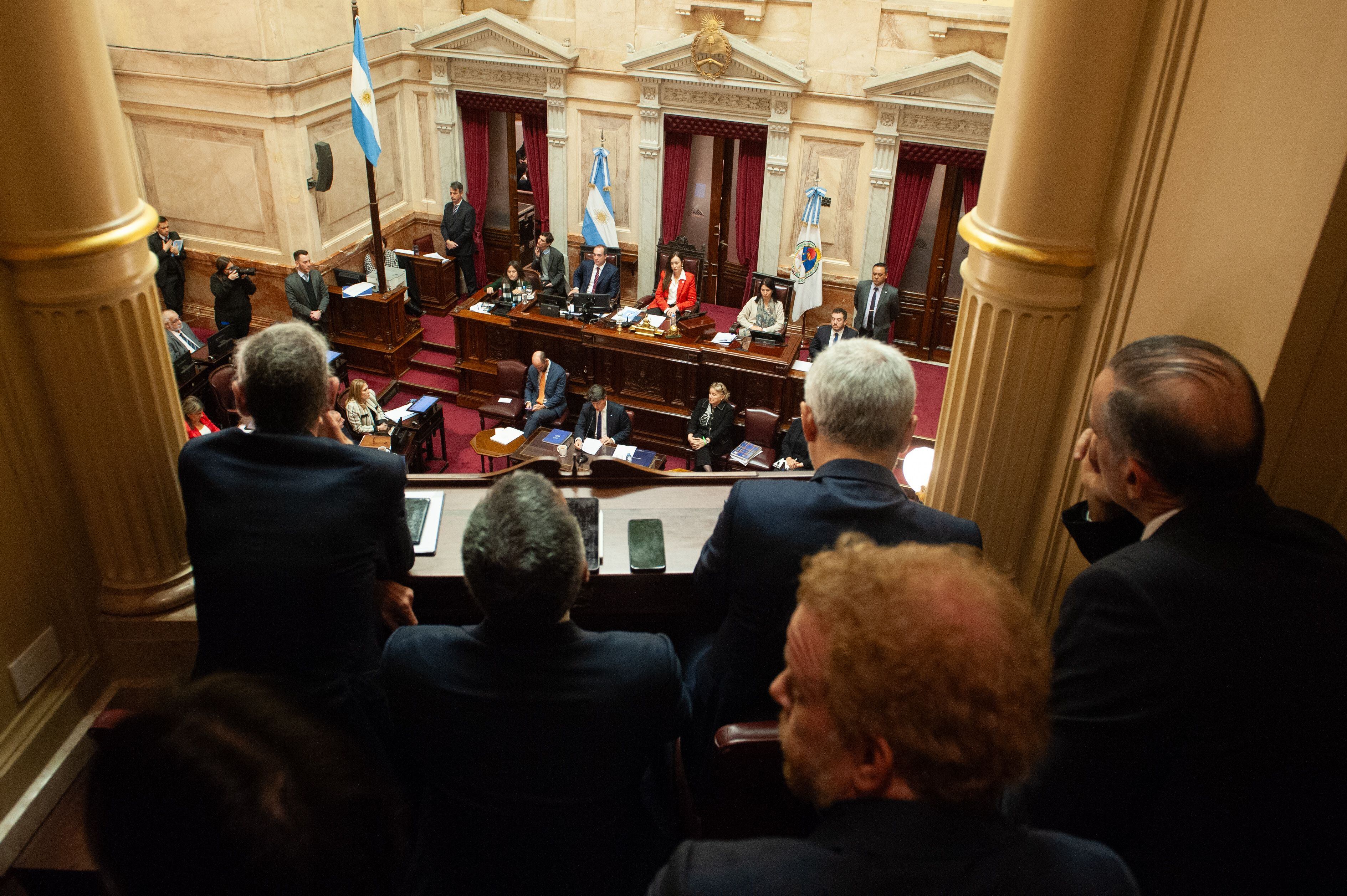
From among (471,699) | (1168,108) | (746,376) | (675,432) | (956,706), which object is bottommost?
(675,432)

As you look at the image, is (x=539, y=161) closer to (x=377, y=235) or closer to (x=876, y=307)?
(x=377, y=235)

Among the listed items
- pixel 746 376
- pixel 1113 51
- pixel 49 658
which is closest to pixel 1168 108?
pixel 1113 51

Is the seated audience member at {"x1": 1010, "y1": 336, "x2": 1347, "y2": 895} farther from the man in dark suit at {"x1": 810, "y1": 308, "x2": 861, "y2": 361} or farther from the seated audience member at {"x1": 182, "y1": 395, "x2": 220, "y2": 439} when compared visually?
the man in dark suit at {"x1": 810, "y1": 308, "x2": 861, "y2": 361}

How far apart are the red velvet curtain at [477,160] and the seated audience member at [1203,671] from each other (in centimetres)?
1021

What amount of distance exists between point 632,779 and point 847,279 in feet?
29.5

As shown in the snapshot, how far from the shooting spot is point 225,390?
7.40 meters

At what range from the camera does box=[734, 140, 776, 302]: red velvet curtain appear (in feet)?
33.3

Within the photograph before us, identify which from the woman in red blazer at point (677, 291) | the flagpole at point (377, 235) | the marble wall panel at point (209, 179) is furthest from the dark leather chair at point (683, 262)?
the marble wall panel at point (209, 179)

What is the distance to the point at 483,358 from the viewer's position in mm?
9203

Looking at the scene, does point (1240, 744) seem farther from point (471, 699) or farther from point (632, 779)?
point (471, 699)

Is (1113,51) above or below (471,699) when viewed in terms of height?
above

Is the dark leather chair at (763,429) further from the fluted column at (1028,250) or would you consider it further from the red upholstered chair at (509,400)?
the fluted column at (1028,250)

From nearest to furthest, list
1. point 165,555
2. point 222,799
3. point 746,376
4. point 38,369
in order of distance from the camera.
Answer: point 222,799 → point 38,369 → point 165,555 → point 746,376

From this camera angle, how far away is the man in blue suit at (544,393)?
26.7 feet
